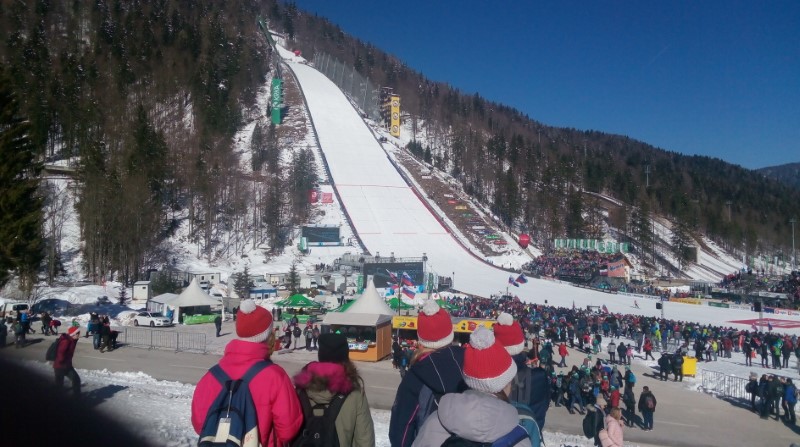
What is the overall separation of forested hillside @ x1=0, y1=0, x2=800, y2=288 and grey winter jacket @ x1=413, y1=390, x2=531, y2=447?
1801 cm

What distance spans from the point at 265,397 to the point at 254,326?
0.38 meters

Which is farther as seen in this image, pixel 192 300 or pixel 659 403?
pixel 192 300

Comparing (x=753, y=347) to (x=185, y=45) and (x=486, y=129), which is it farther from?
(x=486, y=129)

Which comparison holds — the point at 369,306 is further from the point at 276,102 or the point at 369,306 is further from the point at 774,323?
the point at 276,102

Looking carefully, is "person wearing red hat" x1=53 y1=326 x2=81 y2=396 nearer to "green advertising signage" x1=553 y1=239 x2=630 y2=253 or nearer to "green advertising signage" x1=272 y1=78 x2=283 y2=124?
"green advertising signage" x1=553 y1=239 x2=630 y2=253

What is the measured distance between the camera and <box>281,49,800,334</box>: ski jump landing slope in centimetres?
3098

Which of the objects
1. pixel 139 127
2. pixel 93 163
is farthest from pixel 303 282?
pixel 139 127

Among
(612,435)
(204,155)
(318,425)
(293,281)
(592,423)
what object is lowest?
(592,423)

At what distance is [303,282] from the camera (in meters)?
31.0

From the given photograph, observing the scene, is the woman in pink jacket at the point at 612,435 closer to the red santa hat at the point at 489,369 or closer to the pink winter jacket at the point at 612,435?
the pink winter jacket at the point at 612,435

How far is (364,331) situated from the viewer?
15.4 meters

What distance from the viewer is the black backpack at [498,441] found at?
1688 millimetres

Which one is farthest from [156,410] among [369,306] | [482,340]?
[369,306]

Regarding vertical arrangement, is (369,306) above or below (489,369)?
below
